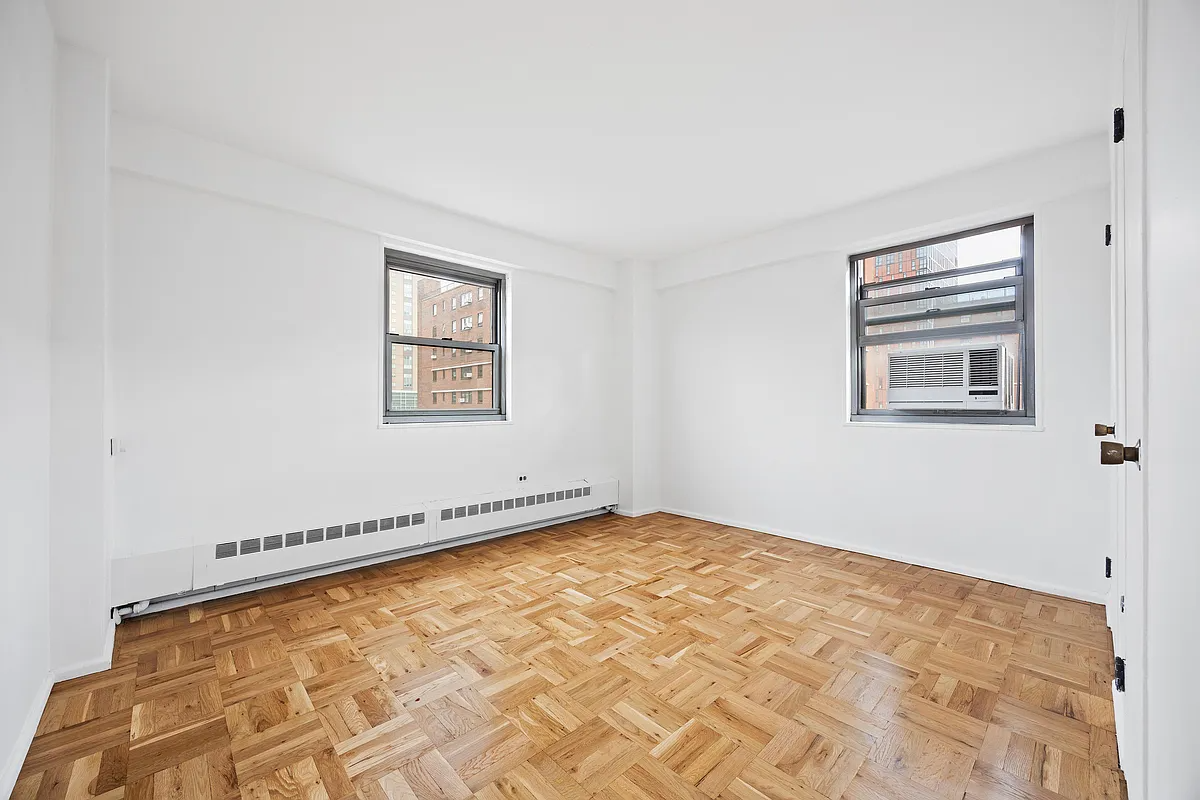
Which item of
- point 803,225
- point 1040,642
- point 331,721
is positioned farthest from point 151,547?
point 803,225

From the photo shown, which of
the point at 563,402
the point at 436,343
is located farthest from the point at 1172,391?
the point at 563,402

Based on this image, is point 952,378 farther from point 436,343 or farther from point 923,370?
point 436,343

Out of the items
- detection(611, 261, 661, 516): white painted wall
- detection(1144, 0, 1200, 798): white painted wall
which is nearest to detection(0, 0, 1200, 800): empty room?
detection(1144, 0, 1200, 798): white painted wall

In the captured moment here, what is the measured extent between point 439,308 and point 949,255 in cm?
377

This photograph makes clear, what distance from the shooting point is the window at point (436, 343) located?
12.9 ft

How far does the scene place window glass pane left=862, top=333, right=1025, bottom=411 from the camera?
3.37 meters

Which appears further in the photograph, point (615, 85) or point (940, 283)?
point (940, 283)

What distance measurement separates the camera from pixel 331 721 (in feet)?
6.17

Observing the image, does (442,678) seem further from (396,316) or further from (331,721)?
(396,316)

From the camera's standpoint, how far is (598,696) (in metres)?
2.03

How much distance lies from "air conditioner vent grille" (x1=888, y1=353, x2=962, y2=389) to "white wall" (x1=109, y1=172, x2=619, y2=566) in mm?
3202

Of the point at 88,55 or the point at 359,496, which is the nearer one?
the point at 88,55

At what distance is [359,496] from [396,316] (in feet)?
4.39

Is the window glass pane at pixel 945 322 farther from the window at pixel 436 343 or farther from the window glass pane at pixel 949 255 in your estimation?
the window at pixel 436 343
